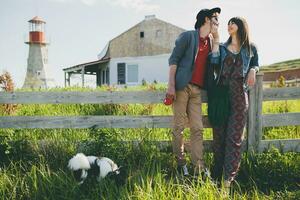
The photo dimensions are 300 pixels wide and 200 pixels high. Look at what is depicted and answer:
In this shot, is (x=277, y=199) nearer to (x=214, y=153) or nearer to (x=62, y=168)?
(x=214, y=153)

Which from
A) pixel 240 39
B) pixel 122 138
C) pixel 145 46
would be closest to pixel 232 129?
pixel 240 39

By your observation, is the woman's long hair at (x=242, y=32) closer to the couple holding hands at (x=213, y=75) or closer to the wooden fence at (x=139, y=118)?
the couple holding hands at (x=213, y=75)

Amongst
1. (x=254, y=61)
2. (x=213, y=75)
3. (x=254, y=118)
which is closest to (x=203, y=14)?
(x=213, y=75)

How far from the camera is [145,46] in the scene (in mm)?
28141

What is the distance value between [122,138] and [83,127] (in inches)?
22.4

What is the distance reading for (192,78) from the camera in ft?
14.9

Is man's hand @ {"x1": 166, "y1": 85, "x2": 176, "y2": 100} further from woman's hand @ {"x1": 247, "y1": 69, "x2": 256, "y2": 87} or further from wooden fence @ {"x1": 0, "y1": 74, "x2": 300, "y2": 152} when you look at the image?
woman's hand @ {"x1": 247, "y1": 69, "x2": 256, "y2": 87}

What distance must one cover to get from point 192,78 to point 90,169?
1.63m

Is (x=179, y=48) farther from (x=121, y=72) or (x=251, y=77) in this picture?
(x=121, y=72)

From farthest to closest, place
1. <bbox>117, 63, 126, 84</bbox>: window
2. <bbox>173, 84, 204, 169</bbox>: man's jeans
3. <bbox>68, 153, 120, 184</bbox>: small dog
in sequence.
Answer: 1. <bbox>117, 63, 126, 84</bbox>: window
2. <bbox>173, 84, 204, 169</bbox>: man's jeans
3. <bbox>68, 153, 120, 184</bbox>: small dog

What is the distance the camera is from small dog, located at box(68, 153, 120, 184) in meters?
4.21

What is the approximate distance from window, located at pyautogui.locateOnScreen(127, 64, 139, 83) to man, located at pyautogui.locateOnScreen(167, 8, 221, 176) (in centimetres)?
2220

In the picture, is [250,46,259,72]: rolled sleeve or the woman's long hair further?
[250,46,259,72]: rolled sleeve

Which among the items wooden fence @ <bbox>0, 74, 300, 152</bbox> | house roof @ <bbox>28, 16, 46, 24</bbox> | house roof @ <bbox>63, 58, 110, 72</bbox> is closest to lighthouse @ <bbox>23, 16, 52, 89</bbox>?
house roof @ <bbox>28, 16, 46, 24</bbox>
